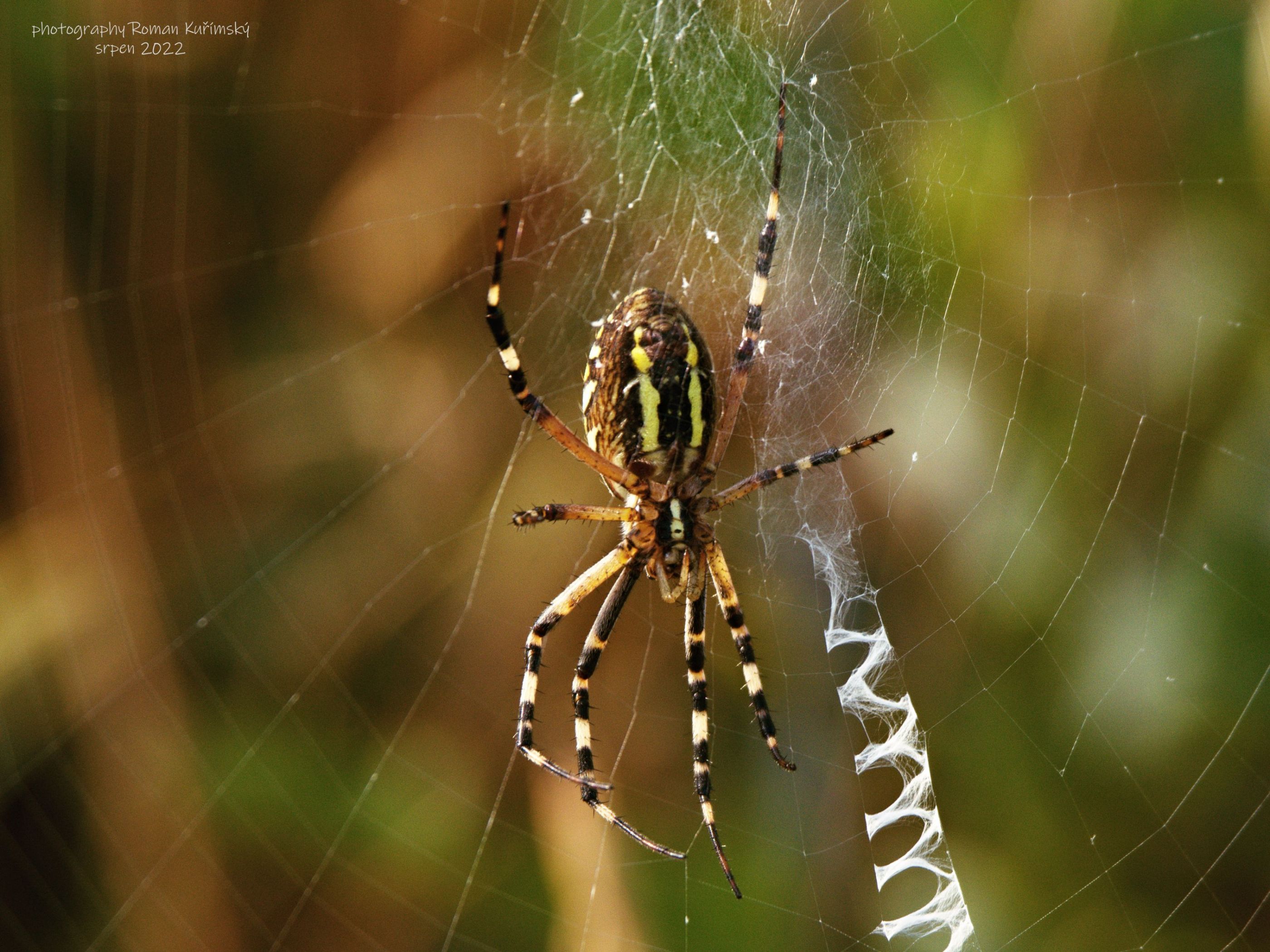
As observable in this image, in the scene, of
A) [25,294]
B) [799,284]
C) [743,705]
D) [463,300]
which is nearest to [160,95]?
[25,294]

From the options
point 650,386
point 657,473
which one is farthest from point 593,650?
point 650,386

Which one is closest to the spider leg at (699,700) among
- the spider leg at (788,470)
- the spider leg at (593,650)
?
the spider leg at (593,650)

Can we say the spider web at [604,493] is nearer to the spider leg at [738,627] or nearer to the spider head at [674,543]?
the spider leg at [738,627]

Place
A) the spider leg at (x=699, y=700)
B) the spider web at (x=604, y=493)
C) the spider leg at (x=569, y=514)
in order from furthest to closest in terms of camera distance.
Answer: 1. the spider leg at (x=699, y=700)
2. the spider leg at (x=569, y=514)
3. the spider web at (x=604, y=493)

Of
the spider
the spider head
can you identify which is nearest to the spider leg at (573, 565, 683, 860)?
the spider

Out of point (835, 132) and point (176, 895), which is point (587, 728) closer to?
point (176, 895)

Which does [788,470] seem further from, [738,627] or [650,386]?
[738,627]

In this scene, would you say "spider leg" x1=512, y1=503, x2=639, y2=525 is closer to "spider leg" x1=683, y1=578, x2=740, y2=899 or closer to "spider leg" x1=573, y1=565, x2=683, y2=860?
"spider leg" x1=573, y1=565, x2=683, y2=860
